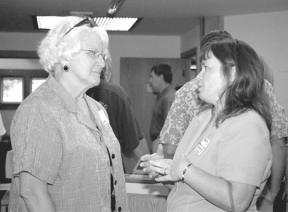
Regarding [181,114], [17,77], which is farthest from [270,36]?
[181,114]

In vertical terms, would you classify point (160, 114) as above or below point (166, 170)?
above

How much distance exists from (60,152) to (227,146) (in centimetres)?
56

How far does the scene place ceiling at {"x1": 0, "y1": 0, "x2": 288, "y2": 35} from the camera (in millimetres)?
5609

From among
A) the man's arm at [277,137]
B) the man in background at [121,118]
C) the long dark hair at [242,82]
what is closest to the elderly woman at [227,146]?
the long dark hair at [242,82]

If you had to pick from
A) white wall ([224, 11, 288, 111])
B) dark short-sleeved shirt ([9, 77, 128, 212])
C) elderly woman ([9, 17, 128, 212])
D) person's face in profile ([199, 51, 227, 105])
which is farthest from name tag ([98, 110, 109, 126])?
white wall ([224, 11, 288, 111])

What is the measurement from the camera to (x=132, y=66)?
7984mm

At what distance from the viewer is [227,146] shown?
5.00ft

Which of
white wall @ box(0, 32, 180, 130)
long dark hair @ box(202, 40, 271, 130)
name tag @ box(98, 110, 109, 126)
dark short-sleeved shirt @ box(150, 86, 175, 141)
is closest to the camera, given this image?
long dark hair @ box(202, 40, 271, 130)

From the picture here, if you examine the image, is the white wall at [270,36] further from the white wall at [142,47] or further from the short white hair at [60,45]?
the short white hair at [60,45]

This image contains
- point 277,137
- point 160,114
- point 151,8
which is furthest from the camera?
point 151,8

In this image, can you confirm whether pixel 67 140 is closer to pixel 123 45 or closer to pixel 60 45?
pixel 60 45

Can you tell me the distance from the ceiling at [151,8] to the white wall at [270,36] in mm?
160

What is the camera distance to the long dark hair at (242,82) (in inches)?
62.7

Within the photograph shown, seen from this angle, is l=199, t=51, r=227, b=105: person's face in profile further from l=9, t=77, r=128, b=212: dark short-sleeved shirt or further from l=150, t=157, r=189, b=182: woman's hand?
l=9, t=77, r=128, b=212: dark short-sleeved shirt
